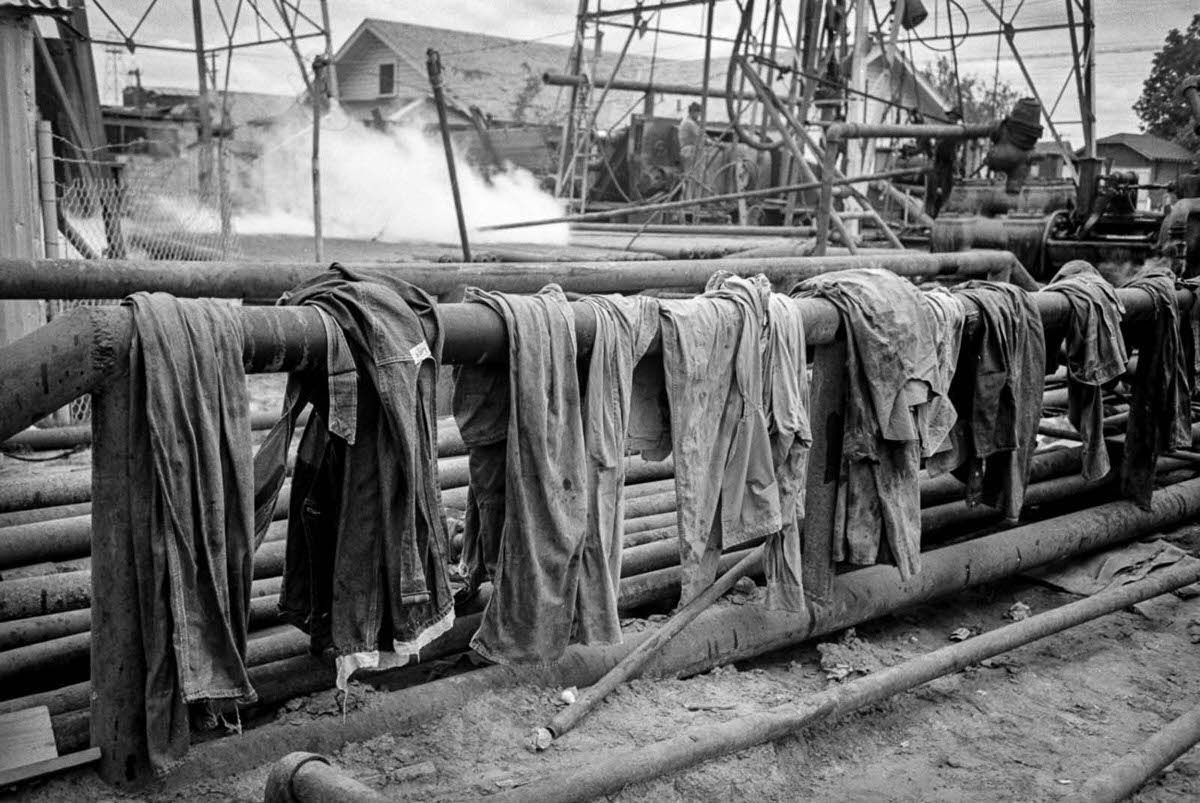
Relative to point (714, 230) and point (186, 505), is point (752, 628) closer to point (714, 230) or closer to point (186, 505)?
point (186, 505)

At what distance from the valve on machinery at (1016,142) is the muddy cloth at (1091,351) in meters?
6.30

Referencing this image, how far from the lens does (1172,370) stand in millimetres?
5406

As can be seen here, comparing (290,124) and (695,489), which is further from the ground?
(290,124)

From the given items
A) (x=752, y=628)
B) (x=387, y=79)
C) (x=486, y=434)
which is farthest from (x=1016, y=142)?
(x=387, y=79)

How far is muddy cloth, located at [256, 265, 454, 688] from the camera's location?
107 inches

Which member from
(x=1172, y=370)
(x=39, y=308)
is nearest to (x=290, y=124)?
(x=39, y=308)

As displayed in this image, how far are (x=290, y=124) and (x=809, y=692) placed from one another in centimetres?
3189

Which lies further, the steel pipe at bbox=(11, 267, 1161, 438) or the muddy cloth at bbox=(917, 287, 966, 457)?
the muddy cloth at bbox=(917, 287, 966, 457)

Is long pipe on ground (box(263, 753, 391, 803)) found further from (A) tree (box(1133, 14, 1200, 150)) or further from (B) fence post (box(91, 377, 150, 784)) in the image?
(A) tree (box(1133, 14, 1200, 150))

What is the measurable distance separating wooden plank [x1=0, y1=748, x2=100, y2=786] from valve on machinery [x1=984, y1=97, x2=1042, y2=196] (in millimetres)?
10133

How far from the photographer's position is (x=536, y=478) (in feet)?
10.0

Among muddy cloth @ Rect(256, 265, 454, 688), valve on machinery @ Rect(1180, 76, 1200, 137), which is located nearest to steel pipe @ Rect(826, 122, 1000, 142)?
valve on machinery @ Rect(1180, 76, 1200, 137)

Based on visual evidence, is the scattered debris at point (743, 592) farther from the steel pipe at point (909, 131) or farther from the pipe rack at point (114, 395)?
the steel pipe at point (909, 131)

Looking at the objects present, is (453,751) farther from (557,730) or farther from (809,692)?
(809,692)
